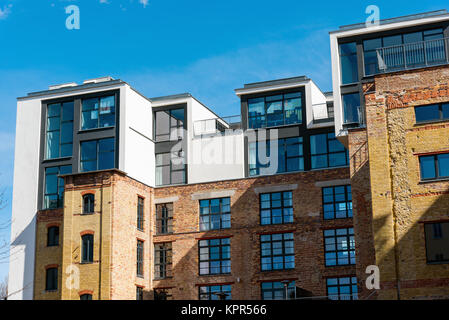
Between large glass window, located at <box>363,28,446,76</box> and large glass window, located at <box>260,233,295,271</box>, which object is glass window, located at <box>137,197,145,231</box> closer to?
large glass window, located at <box>260,233,295,271</box>

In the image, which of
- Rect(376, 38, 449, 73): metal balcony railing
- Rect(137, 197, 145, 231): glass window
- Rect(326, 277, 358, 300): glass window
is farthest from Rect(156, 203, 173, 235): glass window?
Rect(376, 38, 449, 73): metal balcony railing

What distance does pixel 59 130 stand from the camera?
4484 centimetres

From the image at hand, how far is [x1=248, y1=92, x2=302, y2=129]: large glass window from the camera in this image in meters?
43.6

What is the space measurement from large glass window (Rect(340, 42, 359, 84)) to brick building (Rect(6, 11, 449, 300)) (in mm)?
60

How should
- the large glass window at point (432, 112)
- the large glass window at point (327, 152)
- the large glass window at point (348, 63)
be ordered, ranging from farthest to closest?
the large glass window at point (327, 152) < the large glass window at point (348, 63) < the large glass window at point (432, 112)

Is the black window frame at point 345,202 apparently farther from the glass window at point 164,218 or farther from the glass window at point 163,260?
the glass window at point 163,260

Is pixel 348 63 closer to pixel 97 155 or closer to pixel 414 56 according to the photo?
pixel 414 56

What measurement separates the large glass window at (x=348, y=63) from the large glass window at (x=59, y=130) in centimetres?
1780

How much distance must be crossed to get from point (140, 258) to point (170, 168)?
6.38 m

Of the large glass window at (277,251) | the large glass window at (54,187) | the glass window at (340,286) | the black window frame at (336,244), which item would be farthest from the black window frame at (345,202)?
the large glass window at (54,187)

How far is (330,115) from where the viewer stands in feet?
145

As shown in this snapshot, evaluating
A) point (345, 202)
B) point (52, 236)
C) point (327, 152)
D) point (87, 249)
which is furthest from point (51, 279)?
point (327, 152)

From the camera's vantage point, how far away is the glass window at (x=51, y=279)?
4219 cm
